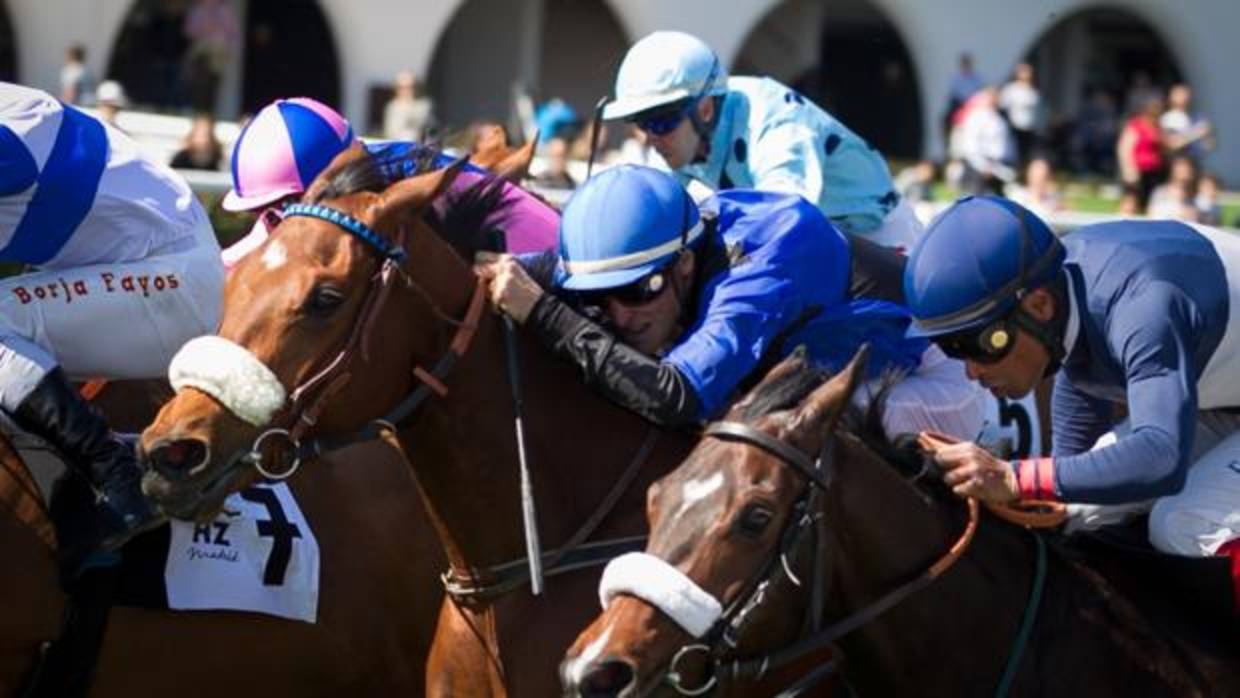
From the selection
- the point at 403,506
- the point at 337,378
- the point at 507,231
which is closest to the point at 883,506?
the point at 337,378

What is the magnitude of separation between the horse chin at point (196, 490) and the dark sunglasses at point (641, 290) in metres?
A: 0.80

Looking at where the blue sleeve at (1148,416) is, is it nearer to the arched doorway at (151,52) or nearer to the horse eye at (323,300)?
the horse eye at (323,300)

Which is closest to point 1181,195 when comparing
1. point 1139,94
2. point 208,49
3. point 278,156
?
point 278,156

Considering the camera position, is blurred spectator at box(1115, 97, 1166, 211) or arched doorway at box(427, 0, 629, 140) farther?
arched doorway at box(427, 0, 629, 140)

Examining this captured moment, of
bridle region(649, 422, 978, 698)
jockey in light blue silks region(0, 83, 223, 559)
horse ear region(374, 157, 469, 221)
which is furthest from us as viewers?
jockey in light blue silks region(0, 83, 223, 559)

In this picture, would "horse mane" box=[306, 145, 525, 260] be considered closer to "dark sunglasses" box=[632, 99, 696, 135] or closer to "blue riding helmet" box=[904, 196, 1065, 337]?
"blue riding helmet" box=[904, 196, 1065, 337]

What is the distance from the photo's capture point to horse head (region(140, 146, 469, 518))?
12.9 feet

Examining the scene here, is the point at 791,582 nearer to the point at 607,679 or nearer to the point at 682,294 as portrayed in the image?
the point at 607,679

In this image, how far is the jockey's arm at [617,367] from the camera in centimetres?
419

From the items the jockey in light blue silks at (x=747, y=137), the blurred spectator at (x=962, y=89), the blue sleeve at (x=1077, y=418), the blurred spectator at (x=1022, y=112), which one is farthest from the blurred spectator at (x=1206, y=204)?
the blue sleeve at (x=1077, y=418)

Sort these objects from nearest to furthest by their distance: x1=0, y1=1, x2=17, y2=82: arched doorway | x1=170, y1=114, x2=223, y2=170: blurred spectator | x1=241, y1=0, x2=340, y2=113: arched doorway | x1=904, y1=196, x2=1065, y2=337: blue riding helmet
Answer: x1=904, y1=196, x2=1065, y2=337: blue riding helmet, x1=170, y1=114, x2=223, y2=170: blurred spectator, x1=0, y1=1, x2=17, y2=82: arched doorway, x1=241, y1=0, x2=340, y2=113: arched doorway

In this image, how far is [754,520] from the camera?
3418mm

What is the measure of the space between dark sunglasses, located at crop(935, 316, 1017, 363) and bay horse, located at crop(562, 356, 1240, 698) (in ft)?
0.75

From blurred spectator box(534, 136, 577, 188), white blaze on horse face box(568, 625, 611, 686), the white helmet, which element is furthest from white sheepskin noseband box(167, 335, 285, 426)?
blurred spectator box(534, 136, 577, 188)
